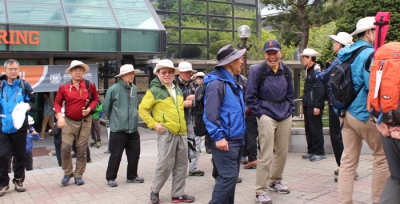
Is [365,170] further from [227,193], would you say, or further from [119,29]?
[119,29]

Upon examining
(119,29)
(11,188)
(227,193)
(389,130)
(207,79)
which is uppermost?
(119,29)

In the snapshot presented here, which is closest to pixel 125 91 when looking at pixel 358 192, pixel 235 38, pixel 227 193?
pixel 227 193

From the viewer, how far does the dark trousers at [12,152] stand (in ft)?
17.8

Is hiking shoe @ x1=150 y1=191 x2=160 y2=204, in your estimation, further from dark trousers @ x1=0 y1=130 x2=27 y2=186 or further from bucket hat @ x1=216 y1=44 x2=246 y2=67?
dark trousers @ x1=0 y1=130 x2=27 y2=186

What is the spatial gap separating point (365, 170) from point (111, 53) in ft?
29.4

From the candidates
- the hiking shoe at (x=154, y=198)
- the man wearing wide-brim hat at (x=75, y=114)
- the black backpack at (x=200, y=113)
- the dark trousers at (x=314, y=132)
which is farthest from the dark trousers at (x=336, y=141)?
the man wearing wide-brim hat at (x=75, y=114)

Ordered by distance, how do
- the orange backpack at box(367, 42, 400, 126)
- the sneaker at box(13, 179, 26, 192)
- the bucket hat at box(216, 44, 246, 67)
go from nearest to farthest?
the orange backpack at box(367, 42, 400, 126) < the bucket hat at box(216, 44, 246, 67) < the sneaker at box(13, 179, 26, 192)

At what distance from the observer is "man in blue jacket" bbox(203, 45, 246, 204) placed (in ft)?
12.7

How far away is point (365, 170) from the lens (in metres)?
6.15

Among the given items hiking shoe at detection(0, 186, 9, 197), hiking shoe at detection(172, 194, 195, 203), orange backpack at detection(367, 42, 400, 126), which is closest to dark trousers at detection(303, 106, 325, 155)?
hiking shoe at detection(172, 194, 195, 203)

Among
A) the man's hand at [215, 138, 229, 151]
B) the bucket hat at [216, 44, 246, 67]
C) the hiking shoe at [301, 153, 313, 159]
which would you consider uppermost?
the bucket hat at [216, 44, 246, 67]

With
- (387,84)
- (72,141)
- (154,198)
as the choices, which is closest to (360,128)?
(387,84)

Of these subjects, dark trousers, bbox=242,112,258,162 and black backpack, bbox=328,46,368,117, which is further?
dark trousers, bbox=242,112,258,162

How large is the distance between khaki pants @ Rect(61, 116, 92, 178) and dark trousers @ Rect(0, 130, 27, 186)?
1.88 feet
